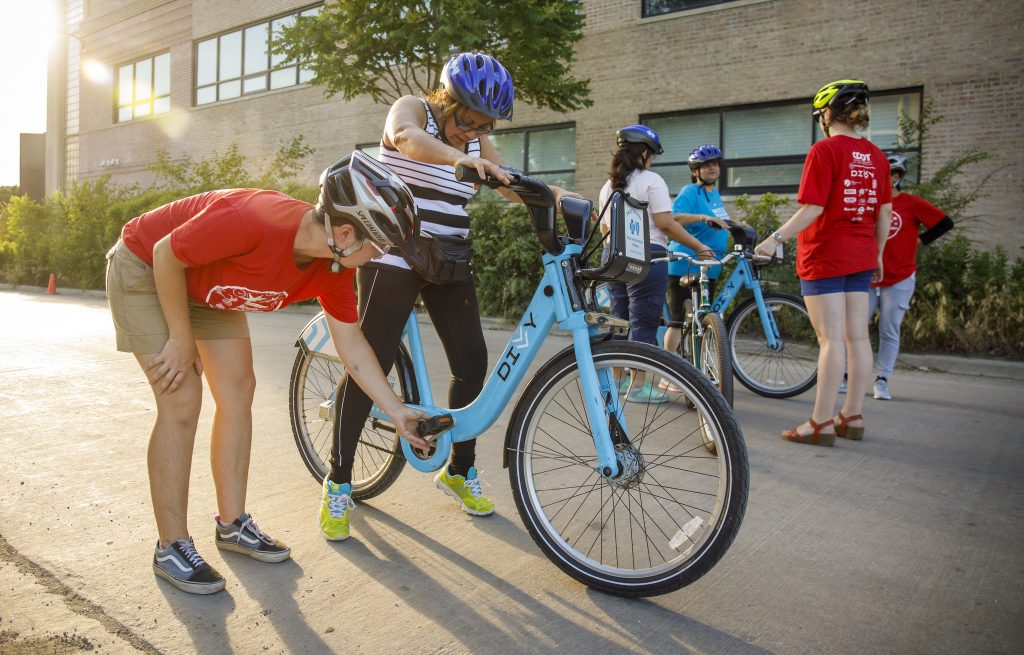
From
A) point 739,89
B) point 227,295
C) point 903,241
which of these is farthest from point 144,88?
point 227,295

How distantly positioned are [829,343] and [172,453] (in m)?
3.70

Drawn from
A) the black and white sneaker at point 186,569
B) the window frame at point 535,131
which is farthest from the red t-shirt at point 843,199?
the window frame at point 535,131

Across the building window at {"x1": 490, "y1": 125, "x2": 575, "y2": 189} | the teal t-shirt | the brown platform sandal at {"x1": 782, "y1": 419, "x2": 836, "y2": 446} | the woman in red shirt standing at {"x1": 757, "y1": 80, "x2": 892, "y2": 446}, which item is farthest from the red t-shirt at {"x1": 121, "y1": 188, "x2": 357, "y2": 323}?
the building window at {"x1": 490, "y1": 125, "x2": 575, "y2": 189}

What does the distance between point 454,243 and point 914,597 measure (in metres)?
2.14

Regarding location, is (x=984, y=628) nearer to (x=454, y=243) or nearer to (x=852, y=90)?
(x=454, y=243)

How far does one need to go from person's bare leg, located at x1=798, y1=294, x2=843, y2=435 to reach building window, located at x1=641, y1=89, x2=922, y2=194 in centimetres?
996

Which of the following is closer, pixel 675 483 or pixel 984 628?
pixel 984 628

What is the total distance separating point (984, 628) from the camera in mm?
2518

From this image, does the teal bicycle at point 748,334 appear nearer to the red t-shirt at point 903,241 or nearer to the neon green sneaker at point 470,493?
the red t-shirt at point 903,241

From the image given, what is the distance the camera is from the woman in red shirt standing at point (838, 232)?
4.60 m

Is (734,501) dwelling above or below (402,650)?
above

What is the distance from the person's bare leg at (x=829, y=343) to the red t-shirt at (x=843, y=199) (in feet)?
0.60

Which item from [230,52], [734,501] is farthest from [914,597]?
[230,52]

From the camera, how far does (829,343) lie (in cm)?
473
